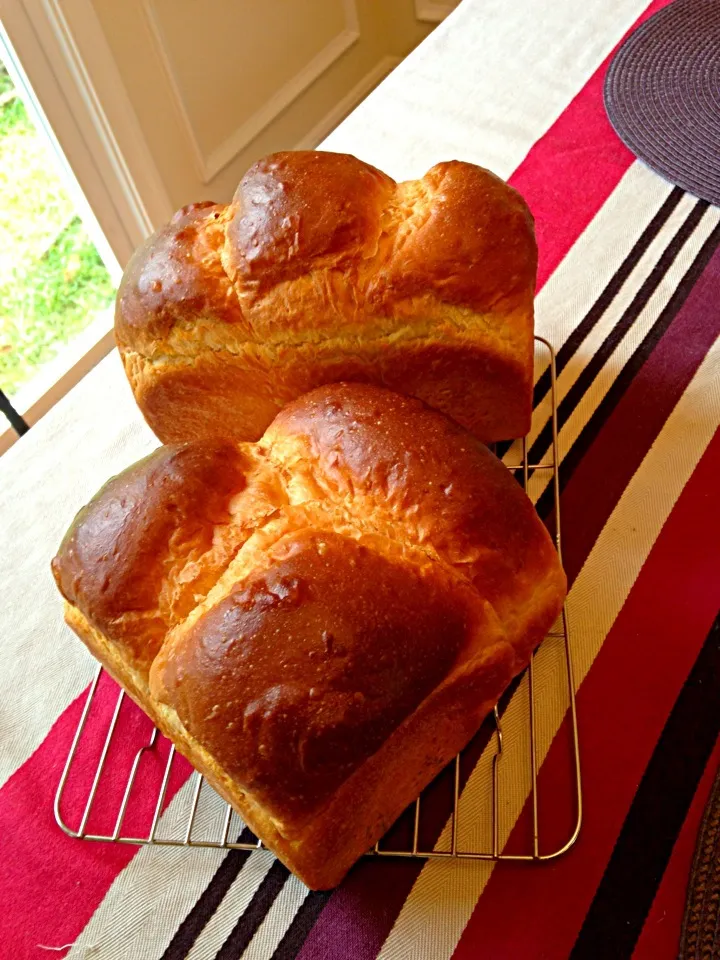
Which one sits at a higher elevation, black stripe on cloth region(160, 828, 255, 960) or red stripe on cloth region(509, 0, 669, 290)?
red stripe on cloth region(509, 0, 669, 290)

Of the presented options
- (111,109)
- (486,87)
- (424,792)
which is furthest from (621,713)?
(111,109)

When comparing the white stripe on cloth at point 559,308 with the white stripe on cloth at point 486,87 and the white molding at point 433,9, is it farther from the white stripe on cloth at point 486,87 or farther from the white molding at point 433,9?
the white molding at point 433,9

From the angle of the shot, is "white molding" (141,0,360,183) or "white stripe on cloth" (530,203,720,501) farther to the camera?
"white molding" (141,0,360,183)

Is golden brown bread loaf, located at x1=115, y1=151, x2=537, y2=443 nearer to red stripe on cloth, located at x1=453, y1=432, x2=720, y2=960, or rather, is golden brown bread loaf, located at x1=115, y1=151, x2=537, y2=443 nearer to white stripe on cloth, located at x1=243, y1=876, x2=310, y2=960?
red stripe on cloth, located at x1=453, y1=432, x2=720, y2=960

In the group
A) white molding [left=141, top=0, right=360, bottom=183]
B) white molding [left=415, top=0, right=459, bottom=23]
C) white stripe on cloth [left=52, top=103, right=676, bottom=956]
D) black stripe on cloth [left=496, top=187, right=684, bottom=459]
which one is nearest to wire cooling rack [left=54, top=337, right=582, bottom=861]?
black stripe on cloth [left=496, top=187, right=684, bottom=459]

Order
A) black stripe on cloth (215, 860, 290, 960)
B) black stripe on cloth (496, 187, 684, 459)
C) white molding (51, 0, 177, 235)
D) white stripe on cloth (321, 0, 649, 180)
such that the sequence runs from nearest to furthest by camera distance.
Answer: black stripe on cloth (215, 860, 290, 960), black stripe on cloth (496, 187, 684, 459), white stripe on cloth (321, 0, 649, 180), white molding (51, 0, 177, 235)

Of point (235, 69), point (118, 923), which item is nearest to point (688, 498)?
point (118, 923)

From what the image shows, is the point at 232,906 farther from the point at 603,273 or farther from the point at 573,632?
the point at 603,273

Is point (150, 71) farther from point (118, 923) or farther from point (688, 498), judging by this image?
point (118, 923)
